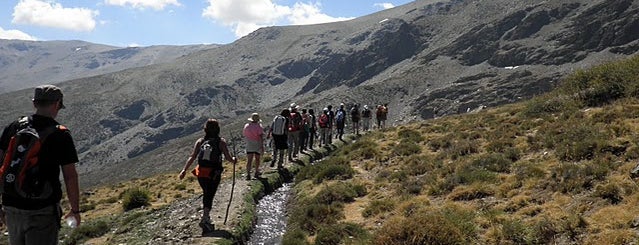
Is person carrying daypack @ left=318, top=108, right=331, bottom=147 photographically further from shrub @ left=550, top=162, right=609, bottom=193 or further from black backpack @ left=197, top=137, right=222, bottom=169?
black backpack @ left=197, top=137, right=222, bottom=169

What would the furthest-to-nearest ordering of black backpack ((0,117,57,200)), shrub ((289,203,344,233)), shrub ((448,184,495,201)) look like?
shrub ((289,203,344,233)) → shrub ((448,184,495,201)) → black backpack ((0,117,57,200))

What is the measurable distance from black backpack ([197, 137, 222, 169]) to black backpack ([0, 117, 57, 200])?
521cm

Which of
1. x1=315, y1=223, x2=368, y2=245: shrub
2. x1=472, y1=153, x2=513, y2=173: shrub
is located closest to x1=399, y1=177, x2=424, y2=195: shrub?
x1=472, y1=153, x2=513, y2=173: shrub

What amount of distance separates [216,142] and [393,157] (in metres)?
11.1

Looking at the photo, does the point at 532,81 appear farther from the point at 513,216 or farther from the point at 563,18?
the point at 513,216

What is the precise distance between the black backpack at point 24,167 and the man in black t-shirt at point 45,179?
0.05m

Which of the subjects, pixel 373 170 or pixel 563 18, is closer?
pixel 373 170

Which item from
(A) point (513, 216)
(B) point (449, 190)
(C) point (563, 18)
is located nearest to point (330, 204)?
(B) point (449, 190)

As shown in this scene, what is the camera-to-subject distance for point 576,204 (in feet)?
32.2

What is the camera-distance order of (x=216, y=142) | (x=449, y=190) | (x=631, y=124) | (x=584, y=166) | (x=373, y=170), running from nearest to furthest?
(x=216, y=142)
(x=584, y=166)
(x=449, y=190)
(x=631, y=124)
(x=373, y=170)

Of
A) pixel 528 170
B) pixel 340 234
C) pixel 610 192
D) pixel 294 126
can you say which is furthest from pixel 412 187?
pixel 294 126

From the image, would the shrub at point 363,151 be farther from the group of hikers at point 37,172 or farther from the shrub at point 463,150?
the group of hikers at point 37,172

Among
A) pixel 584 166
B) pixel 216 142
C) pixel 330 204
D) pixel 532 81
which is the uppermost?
pixel 216 142

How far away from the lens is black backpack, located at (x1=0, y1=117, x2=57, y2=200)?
17.7 ft
